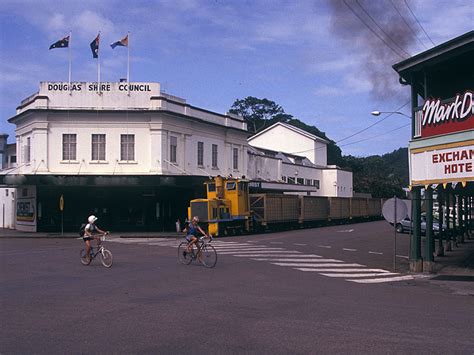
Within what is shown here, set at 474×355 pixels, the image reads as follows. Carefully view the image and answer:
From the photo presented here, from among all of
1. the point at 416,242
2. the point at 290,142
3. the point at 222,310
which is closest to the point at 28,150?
the point at 416,242

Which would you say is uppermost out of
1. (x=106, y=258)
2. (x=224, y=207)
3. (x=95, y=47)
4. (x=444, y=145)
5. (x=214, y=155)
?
(x=95, y=47)

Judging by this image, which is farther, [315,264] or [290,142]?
[290,142]

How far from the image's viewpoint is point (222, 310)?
11.2m

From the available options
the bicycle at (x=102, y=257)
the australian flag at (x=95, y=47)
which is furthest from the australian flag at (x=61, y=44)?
the bicycle at (x=102, y=257)

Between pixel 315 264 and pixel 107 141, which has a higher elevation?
pixel 107 141

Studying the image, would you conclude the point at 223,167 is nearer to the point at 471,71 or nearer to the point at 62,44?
the point at 62,44

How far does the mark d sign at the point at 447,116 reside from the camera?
16.6m

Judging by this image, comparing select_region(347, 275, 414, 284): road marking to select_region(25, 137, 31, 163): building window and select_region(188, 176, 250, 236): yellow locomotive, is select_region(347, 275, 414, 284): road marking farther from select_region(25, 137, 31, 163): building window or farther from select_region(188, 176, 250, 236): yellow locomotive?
select_region(25, 137, 31, 163): building window

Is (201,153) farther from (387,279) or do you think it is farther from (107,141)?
(387,279)

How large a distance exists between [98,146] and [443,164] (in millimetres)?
29936

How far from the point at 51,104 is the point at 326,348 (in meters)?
37.4

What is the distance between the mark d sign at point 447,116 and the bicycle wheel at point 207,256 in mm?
7823

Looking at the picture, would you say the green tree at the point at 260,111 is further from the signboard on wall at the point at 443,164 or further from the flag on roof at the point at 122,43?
the signboard on wall at the point at 443,164

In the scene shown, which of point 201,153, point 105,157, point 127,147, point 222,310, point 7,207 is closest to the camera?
point 222,310
